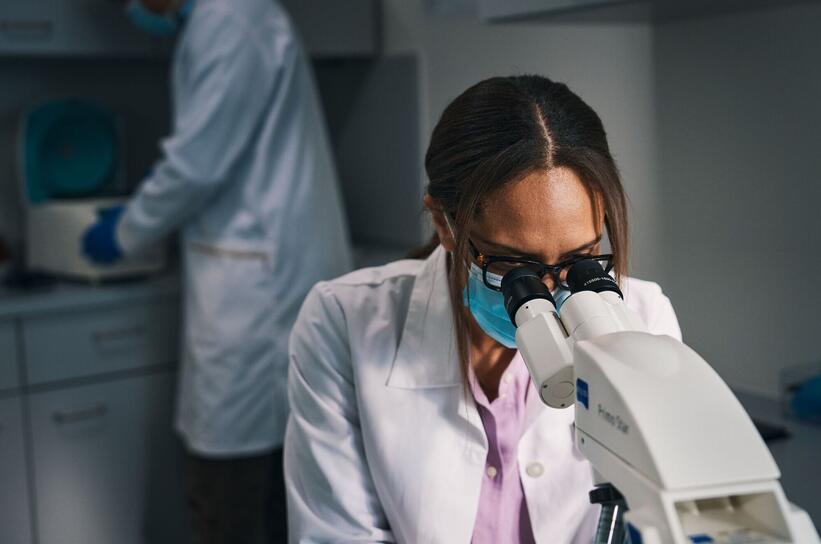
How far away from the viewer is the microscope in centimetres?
61

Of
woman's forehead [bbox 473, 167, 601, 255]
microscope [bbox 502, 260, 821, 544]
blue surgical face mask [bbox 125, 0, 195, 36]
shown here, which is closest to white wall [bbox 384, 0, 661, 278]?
woman's forehead [bbox 473, 167, 601, 255]

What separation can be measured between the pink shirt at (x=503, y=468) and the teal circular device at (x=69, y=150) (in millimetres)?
1820

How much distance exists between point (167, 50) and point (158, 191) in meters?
0.55

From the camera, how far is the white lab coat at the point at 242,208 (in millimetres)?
2002

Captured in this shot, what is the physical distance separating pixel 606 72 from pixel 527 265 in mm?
441

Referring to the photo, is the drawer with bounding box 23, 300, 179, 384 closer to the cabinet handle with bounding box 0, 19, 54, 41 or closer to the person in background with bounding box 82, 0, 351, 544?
the person in background with bounding box 82, 0, 351, 544

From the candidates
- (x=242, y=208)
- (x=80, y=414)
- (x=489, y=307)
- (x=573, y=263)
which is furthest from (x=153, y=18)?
(x=573, y=263)

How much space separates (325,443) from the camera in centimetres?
109

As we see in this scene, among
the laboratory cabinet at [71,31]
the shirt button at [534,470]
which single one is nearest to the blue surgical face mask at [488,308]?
the shirt button at [534,470]

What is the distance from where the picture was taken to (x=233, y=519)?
218cm

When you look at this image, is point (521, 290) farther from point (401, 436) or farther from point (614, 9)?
point (614, 9)

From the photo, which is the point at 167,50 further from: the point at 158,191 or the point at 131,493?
the point at 131,493

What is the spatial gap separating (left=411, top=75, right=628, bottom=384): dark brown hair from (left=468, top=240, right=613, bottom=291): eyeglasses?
2 cm

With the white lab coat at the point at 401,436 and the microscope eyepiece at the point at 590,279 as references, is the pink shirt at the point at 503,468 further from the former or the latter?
the microscope eyepiece at the point at 590,279
